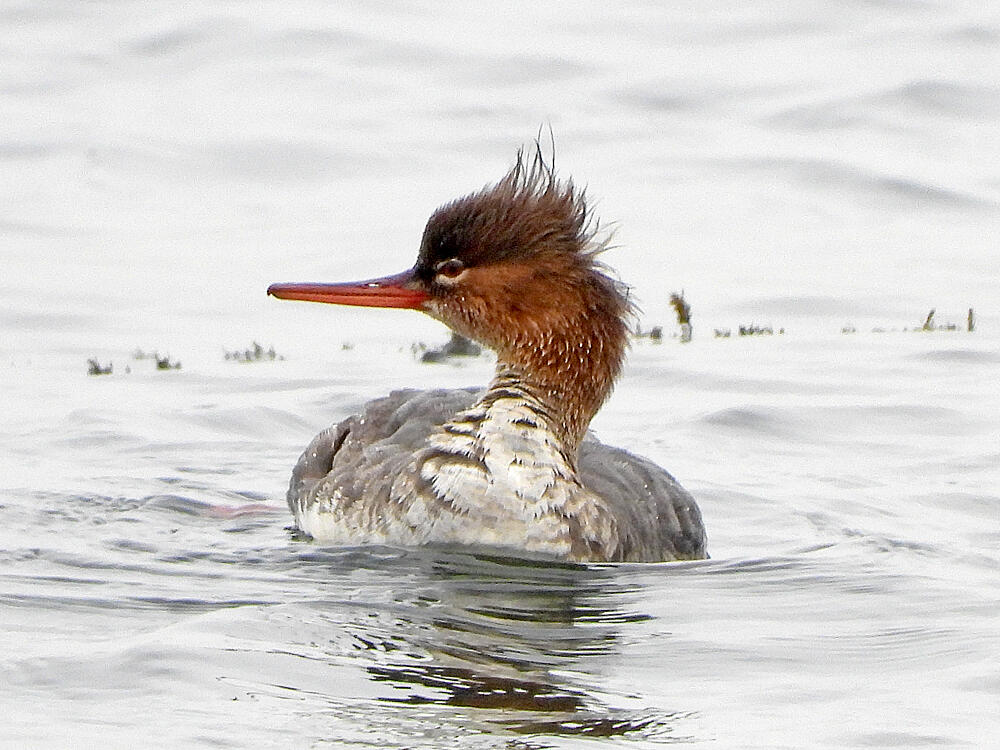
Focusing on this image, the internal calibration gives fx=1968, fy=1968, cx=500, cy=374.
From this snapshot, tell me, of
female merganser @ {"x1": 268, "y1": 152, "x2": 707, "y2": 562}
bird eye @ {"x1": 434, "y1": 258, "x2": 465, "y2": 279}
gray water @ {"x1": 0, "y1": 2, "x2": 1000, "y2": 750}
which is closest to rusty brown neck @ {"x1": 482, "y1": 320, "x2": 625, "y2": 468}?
female merganser @ {"x1": 268, "y1": 152, "x2": 707, "y2": 562}

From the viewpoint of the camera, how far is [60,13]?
2095cm

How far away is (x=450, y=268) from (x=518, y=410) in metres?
0.67

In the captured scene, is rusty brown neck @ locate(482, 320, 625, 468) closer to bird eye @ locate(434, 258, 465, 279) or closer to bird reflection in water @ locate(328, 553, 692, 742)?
bird eye @ locate(434, 258, 465, 279)

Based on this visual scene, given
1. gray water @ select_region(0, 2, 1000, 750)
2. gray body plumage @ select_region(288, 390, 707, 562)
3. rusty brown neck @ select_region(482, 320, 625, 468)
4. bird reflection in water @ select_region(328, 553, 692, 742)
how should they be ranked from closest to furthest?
bird reflection in water @ select_region(328, 553, 692, 742)
gray water @ select_region(0, 2, 1000, 750)
gray body plumage @ select_region(288, 390, 707, 562)
rusty brown neck @ select_region(482, 320, 625, 468)

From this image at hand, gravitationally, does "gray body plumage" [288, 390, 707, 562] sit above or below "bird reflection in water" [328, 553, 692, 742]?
above

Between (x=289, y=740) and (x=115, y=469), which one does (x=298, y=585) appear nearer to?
(x=289, y=740)

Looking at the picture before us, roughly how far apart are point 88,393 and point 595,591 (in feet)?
15.7

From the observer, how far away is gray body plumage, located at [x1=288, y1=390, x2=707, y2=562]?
758cm

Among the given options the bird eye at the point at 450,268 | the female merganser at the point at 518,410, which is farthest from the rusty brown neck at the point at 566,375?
the bird eye at the point at 450,268

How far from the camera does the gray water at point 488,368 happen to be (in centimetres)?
593

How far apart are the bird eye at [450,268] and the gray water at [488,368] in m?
1.19

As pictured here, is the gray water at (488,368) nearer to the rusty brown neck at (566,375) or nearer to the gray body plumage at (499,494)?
the gray body plumage at (499,494)

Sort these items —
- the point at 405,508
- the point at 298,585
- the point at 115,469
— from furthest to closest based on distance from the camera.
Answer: the point at 115,469
the point at 405,508
the point at 298,585

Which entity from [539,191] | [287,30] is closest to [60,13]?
[287,30]
